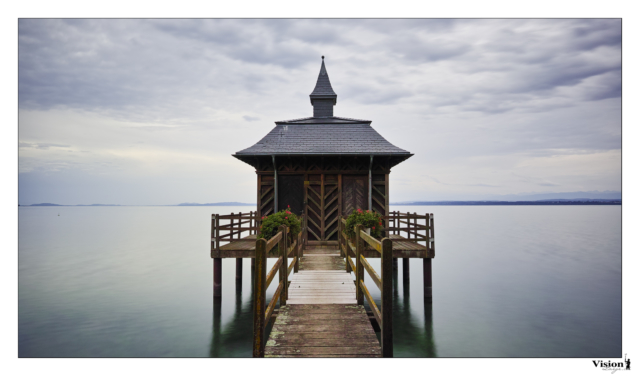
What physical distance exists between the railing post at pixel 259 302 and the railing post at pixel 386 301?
1898 mm

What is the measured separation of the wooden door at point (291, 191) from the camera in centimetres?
1683

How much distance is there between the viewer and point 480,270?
24266mm

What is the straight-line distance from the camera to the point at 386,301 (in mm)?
5527

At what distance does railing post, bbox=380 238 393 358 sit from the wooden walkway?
277 millimetres

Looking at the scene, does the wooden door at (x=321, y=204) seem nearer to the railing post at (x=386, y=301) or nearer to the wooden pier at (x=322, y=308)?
the wooden pier at (x=322, y=308)

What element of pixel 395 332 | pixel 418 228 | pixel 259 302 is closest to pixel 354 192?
pixel 418 228

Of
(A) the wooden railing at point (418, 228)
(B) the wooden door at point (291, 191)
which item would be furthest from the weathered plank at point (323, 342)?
(B) the wooden door at point (291, 191)

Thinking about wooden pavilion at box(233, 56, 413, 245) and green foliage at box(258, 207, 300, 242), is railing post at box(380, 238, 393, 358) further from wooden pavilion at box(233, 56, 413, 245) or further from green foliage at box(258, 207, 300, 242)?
wooden pavilion at box(233, 56, 413, 245)

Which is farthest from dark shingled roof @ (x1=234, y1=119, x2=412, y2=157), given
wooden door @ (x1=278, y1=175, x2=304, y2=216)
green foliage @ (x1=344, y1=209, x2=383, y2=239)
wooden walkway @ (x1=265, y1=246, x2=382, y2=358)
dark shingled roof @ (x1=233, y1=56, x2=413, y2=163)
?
wooden walkway @ (x1=265, y1=246, x2=382, y2=358)

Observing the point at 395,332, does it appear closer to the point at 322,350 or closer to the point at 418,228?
the point at 418,228

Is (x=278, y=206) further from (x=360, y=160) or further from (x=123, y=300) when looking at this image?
(x=123, y=300)

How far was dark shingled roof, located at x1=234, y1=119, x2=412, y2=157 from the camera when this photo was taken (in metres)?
16.3

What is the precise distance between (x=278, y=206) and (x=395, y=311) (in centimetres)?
701

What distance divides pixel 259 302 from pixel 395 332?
25.9 feet
